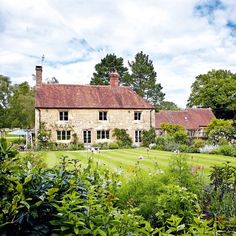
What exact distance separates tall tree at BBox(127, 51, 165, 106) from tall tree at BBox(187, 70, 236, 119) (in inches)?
327

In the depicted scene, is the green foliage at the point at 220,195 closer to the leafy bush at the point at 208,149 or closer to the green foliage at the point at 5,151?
the green foliage at the point at 5,151

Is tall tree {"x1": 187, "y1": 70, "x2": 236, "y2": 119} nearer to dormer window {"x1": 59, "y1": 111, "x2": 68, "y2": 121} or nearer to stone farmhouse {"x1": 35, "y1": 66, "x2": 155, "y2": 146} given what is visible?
stone farmhouse {"x1": 35, "y1": 66, "x2": 155, "y2": 146}

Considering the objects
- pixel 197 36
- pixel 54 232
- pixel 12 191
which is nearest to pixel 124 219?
pixel 54 232

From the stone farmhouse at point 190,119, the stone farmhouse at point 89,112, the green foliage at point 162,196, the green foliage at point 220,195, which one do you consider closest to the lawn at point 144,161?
the green foliage at point 220,195

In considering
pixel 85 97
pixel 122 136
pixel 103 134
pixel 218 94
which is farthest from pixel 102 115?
pixel 218 94

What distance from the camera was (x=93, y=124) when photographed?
30016 millimetres

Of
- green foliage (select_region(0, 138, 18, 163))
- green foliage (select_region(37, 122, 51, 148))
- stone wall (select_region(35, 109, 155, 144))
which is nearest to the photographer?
green foliage (select_region(0, 138, 18, 163))

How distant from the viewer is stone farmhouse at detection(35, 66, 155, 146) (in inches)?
1121

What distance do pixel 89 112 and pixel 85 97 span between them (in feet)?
6.21

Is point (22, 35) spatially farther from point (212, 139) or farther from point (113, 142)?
point (212, 139)

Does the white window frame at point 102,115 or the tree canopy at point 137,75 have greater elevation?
the tree canopy at point 137,75

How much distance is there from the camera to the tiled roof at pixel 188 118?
4103 cm

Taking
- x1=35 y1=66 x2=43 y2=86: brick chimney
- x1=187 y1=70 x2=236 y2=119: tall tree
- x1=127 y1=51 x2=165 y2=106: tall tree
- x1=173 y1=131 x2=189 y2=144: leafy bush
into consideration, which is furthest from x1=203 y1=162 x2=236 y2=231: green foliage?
x1=127 y1=51 x2=165 y2=106: tall tree

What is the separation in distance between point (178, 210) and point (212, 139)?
24.2 meters
